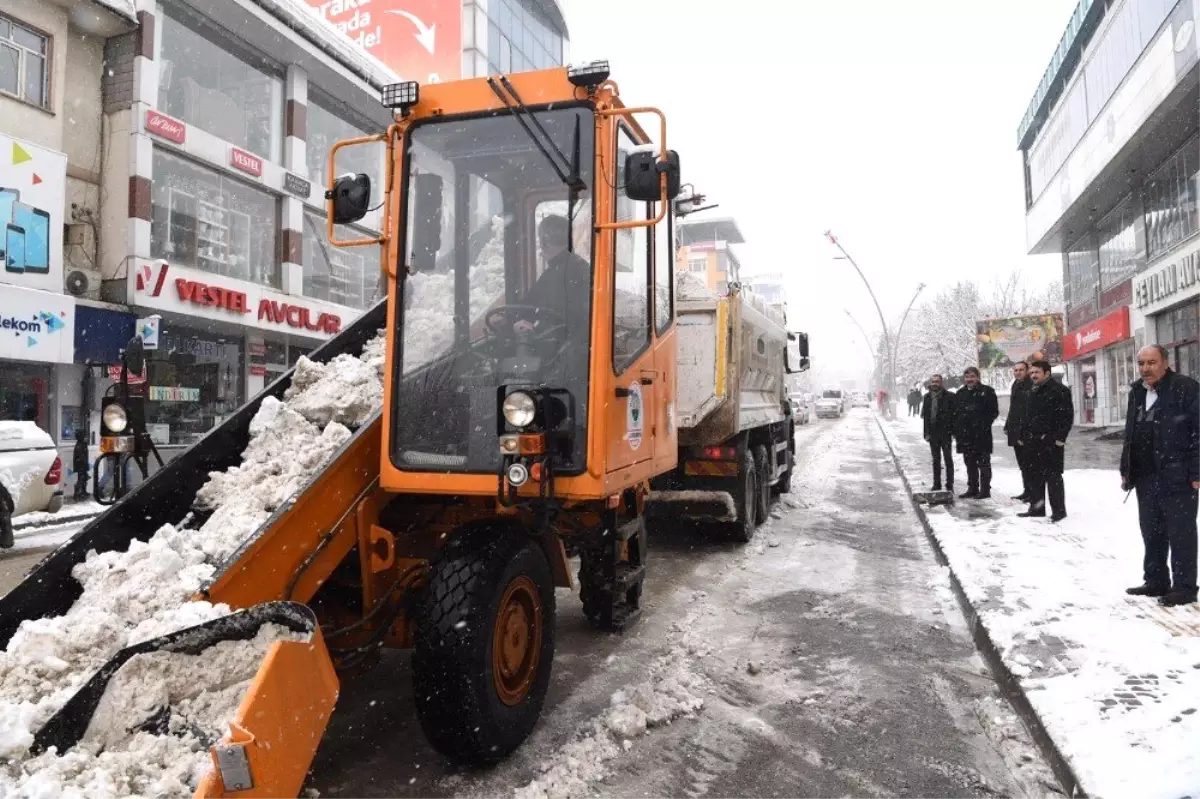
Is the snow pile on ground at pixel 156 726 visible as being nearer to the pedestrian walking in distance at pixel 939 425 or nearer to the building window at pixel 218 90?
the pedestrian walking in distance at pixel 939 425

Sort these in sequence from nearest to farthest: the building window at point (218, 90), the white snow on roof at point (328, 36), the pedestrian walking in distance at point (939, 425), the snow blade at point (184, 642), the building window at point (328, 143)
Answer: the snow blade at point (184, 642), the pedestrian walking in distance at point (939, 425), the building window at point (218, 90), the white snow on roof at point (328, 36), the building window at point (328, 143)

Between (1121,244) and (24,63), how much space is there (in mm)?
31340

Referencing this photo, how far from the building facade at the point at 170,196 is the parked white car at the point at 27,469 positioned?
7.09ft

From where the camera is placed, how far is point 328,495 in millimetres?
Result: 3555

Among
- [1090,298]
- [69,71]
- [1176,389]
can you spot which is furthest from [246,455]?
[1090,298]

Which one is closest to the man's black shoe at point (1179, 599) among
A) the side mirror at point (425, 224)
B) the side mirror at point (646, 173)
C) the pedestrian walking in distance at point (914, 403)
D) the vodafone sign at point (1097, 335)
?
the side mirror at point (646, 173)

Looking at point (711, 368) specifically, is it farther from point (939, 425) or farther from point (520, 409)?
point (939, 425)

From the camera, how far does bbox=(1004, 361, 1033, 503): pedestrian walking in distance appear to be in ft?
29.6

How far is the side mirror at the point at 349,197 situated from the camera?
13.4ft

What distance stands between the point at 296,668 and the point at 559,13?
36.9 meters

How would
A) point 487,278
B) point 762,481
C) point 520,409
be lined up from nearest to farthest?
point 520,409, point 487,278, point 762,481

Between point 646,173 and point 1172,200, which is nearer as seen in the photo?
point 646,173

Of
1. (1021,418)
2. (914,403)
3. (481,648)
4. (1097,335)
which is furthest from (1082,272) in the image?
(481,648)

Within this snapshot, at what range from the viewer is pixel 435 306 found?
13.1 ft
